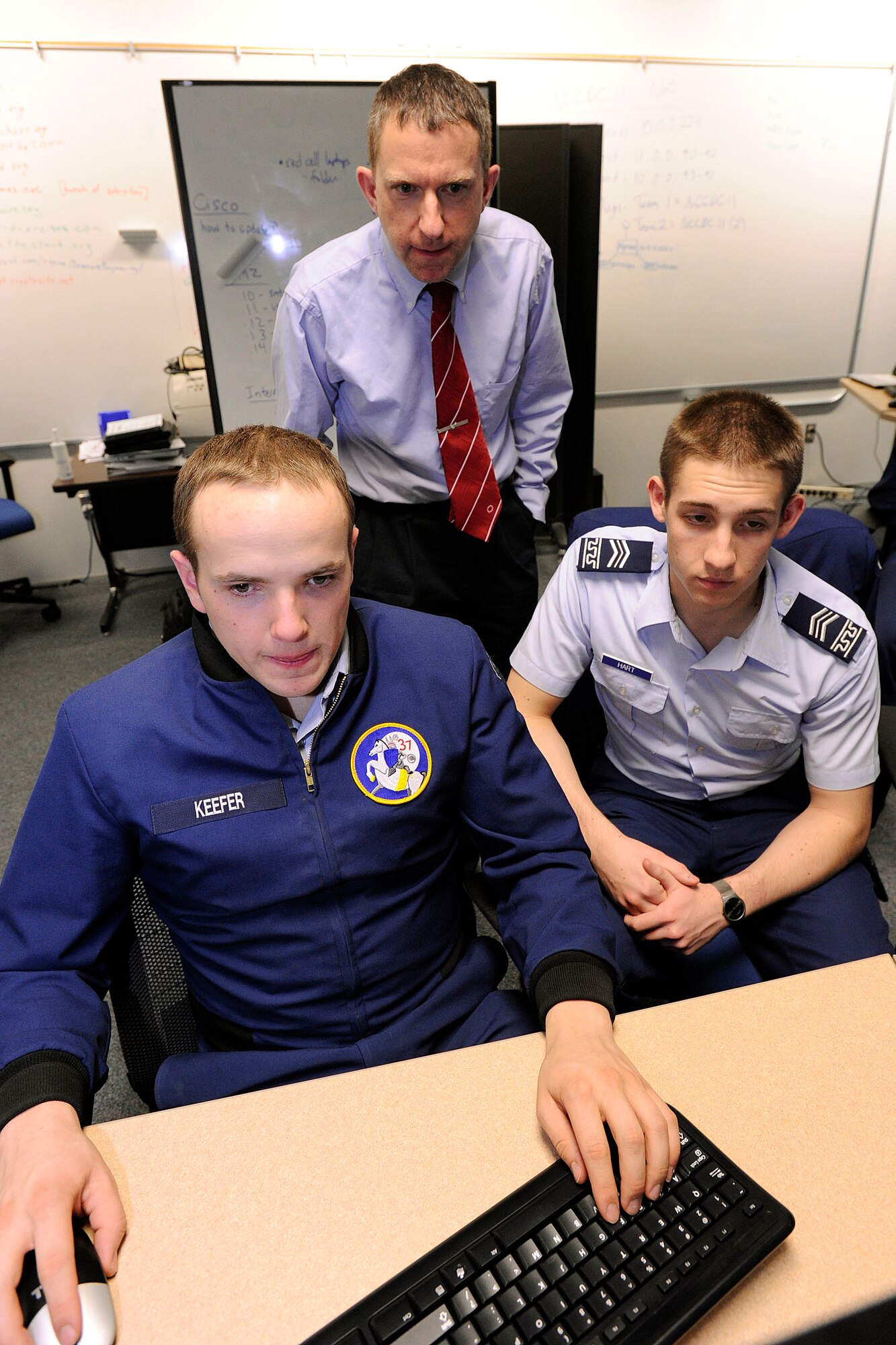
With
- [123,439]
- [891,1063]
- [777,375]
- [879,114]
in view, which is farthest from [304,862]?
[879,114]

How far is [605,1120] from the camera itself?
664 millimetres

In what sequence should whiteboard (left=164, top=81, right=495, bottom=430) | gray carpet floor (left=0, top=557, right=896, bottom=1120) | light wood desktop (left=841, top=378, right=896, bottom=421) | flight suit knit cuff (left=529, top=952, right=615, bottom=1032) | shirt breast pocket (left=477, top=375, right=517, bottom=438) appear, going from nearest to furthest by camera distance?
flight suit knit cuff (left=529, top=952, right=615, bottom=1032), shirt breast pocket (left=477, top=375, right=517, bottom=438), gray carpet floor (left=0, top=557, right=896, bottom=1120), whiteboard (left=164, top=81, right=495, bottom=430), light wood desktop (left=841, top=378, right=896, bottom=421)

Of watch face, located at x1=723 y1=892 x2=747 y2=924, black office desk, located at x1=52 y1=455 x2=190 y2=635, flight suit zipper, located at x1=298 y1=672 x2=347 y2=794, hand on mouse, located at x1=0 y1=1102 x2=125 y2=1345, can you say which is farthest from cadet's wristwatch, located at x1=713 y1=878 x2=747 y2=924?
black office desk, located at x1=52 y1=455 x2=190 y2=635

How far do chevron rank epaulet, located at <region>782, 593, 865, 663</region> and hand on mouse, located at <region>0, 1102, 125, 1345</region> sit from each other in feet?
3.49

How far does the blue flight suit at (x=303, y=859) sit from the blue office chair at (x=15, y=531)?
2794 millimetres

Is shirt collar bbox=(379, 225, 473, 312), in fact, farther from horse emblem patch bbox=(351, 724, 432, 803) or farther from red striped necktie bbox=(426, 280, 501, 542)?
horse emblem patch bbox=(351, 724, 432, 803)

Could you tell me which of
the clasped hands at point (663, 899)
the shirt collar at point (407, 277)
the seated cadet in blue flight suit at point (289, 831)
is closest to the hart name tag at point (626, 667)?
the clasped hands at point (663, 899)

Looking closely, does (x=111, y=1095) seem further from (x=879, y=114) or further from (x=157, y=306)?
(x=879, y=114)

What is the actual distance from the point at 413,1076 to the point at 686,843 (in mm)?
756

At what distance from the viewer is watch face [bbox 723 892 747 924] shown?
1.15m

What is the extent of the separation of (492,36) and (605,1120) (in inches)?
155

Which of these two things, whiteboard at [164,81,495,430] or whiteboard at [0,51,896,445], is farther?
whiteboard at [0,51,896,445]

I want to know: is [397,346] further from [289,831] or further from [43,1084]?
[43,1084]

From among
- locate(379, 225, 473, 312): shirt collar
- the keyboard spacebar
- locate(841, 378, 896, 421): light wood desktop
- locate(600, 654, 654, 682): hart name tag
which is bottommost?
the keyboard spacebar
